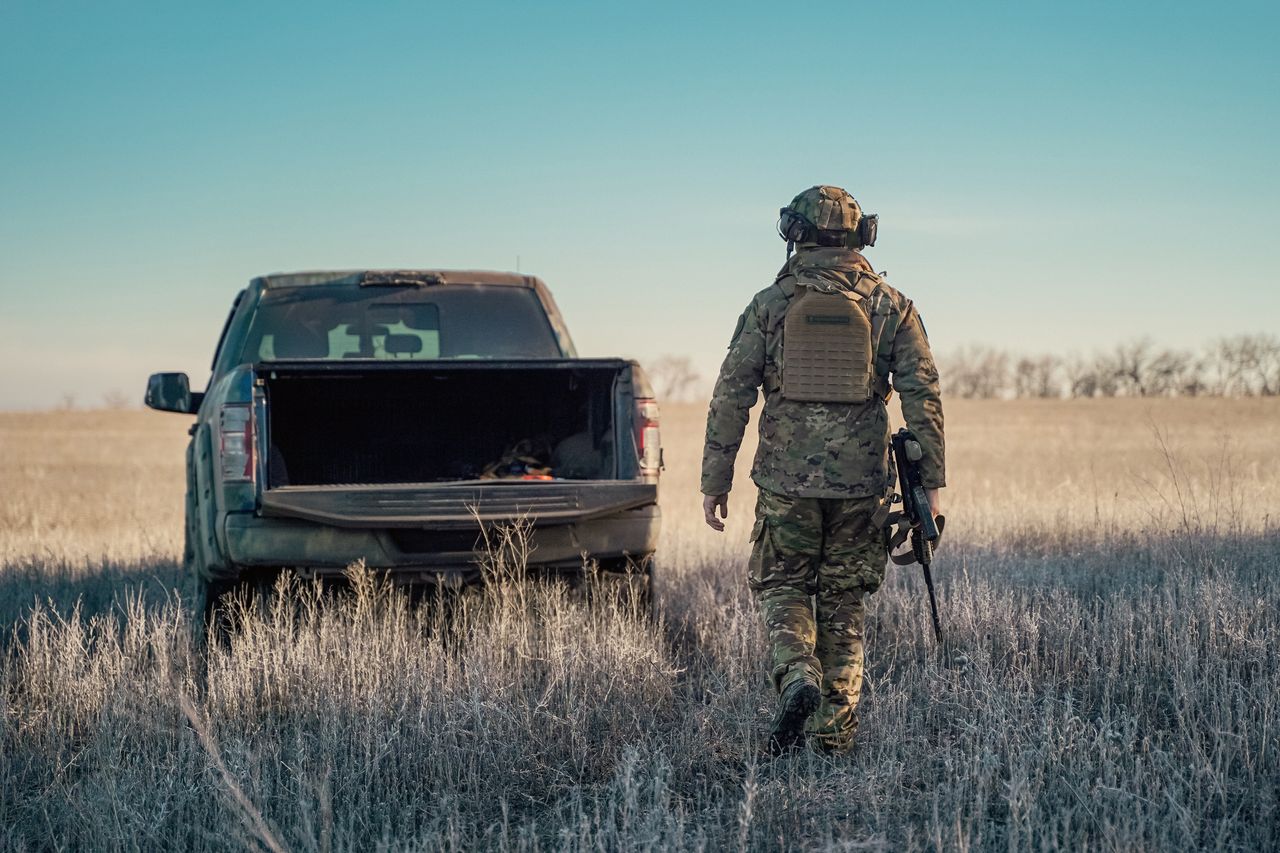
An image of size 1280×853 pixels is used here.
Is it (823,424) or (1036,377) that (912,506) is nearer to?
(823,424)

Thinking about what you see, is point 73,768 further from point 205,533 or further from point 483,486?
point 483,486

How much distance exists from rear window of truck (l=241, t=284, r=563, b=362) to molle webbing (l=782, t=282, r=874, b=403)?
2.51m

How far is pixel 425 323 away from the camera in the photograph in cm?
685

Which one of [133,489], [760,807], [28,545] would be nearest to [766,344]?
[760,807]

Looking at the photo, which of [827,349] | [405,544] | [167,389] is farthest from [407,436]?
[827,349]

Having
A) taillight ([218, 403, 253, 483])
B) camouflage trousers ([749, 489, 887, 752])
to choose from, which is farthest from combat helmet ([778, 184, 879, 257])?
taillight ([218, 403, 253, 483])

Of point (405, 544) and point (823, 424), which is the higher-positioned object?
point (823, 424)

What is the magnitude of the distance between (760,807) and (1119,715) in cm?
170

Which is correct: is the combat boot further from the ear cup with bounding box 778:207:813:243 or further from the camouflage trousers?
the ear cup with bounding box 778:207:813:243

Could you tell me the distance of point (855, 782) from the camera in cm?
374

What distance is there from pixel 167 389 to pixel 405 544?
1.94 metres

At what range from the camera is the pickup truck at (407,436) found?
503 cm

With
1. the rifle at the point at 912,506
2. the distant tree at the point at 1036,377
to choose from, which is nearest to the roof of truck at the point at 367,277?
the rifle at the point at 912,506

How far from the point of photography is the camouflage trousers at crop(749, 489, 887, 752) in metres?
4.43
